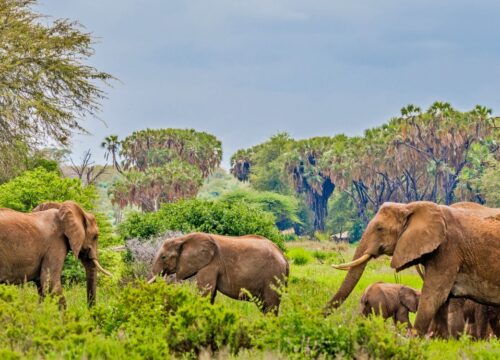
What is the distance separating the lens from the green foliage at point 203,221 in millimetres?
21766

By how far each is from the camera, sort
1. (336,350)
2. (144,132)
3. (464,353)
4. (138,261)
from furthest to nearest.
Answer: (144,132) < (138,261) < (464,353) < (336,350)

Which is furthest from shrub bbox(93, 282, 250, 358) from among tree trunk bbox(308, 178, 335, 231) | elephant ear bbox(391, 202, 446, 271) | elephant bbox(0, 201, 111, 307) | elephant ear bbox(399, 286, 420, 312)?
tree trunk bbox(308, 178, 335, 231)

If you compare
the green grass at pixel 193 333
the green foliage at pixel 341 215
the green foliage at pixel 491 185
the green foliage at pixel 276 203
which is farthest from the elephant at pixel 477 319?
the green foliage at pixel 341 215

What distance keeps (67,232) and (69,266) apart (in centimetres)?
663

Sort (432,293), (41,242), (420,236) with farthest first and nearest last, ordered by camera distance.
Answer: (41,242) → (432,293) → (420,236)

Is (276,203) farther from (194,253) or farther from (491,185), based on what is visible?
(194,253)

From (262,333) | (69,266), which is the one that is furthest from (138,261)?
(262,333)

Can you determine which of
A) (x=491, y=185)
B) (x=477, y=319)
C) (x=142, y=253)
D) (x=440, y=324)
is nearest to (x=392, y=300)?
(x=477, y=319)

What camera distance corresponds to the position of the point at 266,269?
14.5 m

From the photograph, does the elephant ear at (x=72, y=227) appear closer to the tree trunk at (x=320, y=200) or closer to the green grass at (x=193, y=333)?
the green grass at (x=193, y=333)

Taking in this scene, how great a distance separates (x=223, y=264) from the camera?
554 inches

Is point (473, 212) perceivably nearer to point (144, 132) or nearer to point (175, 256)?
point (175, 256)

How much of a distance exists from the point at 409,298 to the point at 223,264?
10.2ft

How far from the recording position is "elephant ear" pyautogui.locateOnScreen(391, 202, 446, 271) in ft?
38.8
